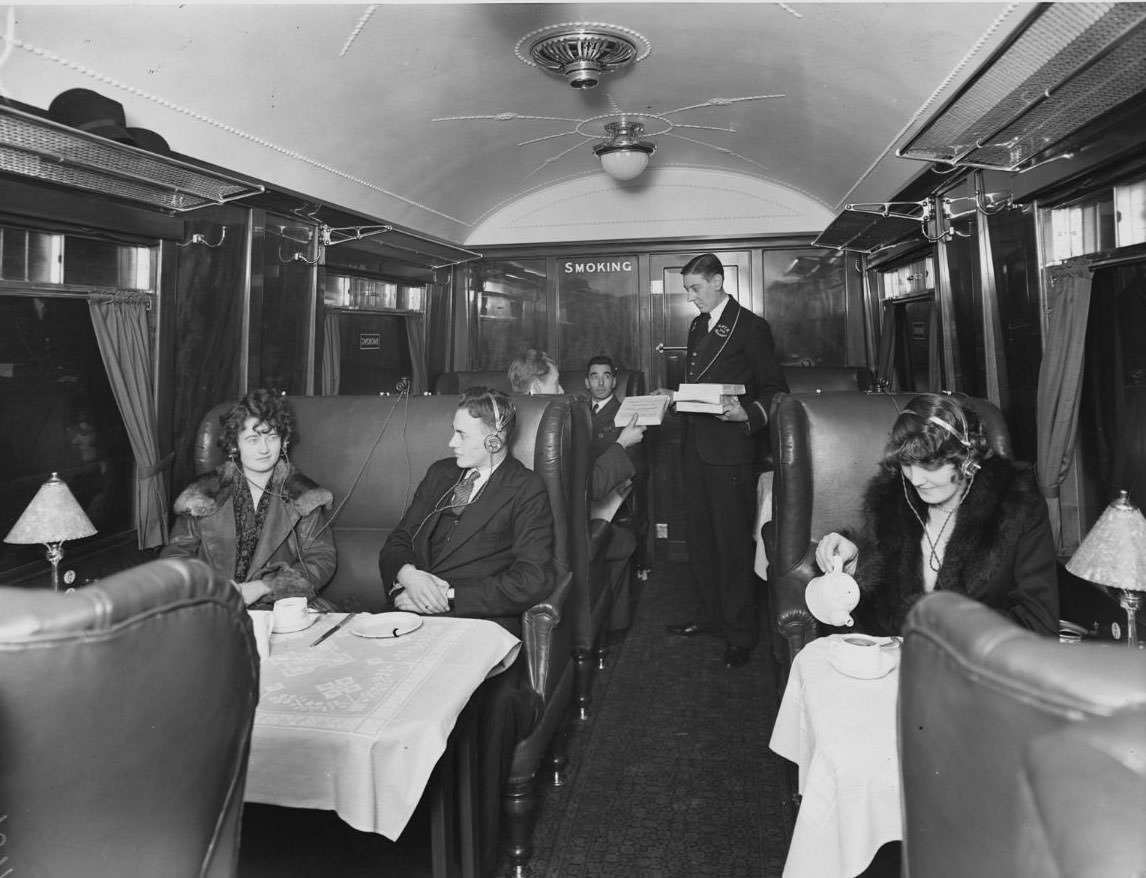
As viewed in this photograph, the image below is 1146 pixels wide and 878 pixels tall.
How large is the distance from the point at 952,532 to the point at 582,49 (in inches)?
127

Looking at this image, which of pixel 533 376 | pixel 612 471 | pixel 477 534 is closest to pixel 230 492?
pixel 477 534

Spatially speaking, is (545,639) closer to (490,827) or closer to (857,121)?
(490,827)

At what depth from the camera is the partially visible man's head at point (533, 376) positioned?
205 inches

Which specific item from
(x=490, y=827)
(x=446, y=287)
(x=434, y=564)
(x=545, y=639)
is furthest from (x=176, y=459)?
(x=446, y=287)

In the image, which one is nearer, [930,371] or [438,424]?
[438,424]

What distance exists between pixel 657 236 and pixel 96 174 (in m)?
5.49

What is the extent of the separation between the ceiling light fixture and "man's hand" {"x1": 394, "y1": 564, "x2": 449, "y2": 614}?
4377mm

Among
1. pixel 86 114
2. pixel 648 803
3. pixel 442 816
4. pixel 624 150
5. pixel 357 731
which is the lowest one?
pixel 648 803

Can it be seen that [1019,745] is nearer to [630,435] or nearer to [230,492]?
[230,492]

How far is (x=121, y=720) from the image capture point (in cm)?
94

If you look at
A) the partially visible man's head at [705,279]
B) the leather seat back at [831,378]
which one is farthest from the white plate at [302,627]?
the leather seat back at [831,378]

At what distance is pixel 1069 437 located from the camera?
3.36 meters

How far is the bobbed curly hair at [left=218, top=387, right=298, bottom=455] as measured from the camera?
343 centimetres

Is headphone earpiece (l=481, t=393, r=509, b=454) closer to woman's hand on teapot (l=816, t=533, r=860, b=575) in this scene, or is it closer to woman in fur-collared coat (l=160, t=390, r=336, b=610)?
woman in fur-collared coat (l=160, t=390, r=336, b=610)
